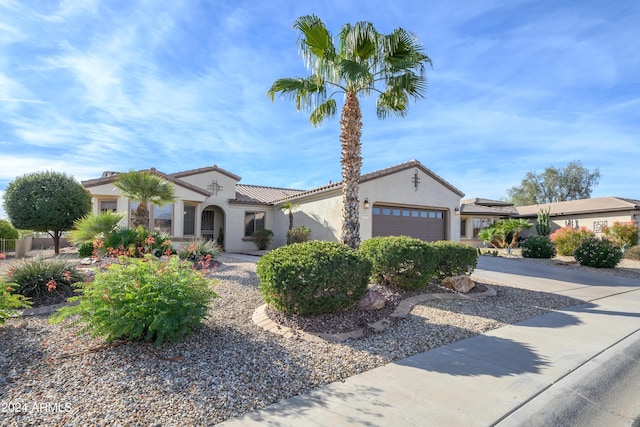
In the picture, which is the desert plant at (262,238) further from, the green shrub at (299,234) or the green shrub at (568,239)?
the green shrub at (568,239)

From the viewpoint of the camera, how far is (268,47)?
408 inches

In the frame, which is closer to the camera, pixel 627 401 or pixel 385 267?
pixel 627 401

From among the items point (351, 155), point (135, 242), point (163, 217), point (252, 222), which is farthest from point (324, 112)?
point (252, 222)

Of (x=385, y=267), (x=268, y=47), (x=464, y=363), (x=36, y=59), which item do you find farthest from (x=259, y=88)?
(x=464, y=363)

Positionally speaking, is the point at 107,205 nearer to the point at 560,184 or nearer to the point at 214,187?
the point at 214,187

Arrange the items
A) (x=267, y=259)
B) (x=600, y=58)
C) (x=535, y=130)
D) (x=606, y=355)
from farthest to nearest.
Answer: (x=535, y=130)
(x=600, y=58)
(x=267, y=259)
(x=606, y=355)

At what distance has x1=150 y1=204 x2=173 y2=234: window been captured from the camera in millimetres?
17531

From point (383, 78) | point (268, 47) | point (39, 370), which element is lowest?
point (39, 370)

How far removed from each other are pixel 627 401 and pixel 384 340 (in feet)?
9.22

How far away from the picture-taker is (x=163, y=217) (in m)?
17.7

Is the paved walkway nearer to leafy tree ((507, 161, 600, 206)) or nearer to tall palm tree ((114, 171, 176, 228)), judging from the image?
tall palm tree ((114, 171, 176, 228))

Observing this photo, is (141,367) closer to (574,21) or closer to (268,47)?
(268,47)

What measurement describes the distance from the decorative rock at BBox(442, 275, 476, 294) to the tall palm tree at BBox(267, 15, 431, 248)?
2531 millimetres

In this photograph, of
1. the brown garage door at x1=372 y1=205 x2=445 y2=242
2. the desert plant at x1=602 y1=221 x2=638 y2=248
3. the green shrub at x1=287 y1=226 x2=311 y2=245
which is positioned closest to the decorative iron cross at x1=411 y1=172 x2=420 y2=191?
the brown garage door at x1=372 y1=205 x2=445 y2=242
